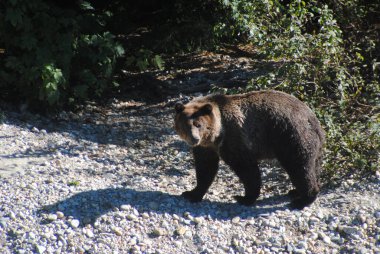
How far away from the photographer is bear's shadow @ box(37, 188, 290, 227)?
6.93m

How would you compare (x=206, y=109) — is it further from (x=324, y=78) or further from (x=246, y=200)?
(x=324, y=78)

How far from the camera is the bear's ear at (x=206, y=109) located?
7.06 metres

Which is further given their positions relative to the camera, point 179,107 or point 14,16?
point 14,16

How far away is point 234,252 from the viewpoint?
6453mm

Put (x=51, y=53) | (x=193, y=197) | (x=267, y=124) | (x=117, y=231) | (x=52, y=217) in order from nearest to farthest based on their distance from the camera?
(x=117, y=231)
(x=52, y=217)
(x=267, y=124)
(x=193, y=197)
(x=51, y=53)

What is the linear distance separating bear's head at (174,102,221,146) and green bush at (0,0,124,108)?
345cm

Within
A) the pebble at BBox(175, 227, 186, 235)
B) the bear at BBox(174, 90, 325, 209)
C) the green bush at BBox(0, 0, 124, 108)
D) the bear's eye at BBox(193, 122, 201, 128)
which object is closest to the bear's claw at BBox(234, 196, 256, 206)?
the bear at BBox(174, 90, 325, 209)

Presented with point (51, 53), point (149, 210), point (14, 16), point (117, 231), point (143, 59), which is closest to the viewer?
point (117, 231)

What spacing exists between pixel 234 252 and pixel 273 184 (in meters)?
1.98

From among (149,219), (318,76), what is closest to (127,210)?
(149,219)

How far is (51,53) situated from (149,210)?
4151mm

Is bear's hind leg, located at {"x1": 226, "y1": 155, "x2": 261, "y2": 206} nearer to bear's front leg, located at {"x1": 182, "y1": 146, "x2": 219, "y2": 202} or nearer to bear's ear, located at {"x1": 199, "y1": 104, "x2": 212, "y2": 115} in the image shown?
bear's front leg, located at {"x1": 182, "y1": 146, "x2": 219, "y2": 202}

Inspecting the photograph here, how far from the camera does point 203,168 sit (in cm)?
736

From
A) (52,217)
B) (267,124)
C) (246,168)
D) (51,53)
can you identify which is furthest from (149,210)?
(51,53)
